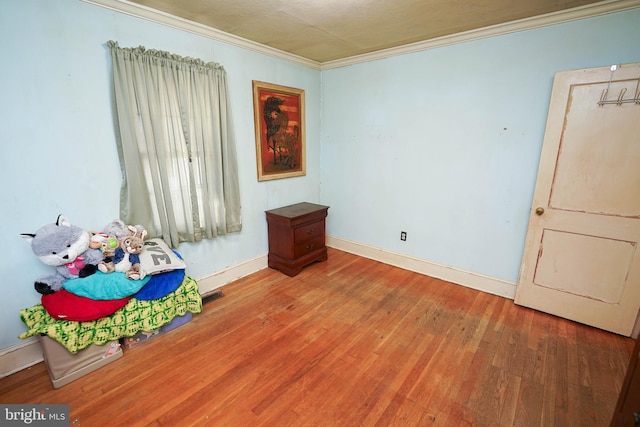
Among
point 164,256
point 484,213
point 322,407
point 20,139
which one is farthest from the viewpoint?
point 484,213

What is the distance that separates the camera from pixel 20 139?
5.49ft

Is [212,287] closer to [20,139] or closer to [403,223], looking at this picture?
[20,139]

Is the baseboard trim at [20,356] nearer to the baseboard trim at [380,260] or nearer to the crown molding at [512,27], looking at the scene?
the baseboard trim at [380,260]

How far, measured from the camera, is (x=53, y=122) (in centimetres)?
177

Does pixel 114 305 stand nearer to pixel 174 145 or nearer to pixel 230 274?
pixel 230 274

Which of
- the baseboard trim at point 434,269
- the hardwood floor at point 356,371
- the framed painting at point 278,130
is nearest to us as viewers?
the hardwood floor at point 356,371

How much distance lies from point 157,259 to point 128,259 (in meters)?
0.18

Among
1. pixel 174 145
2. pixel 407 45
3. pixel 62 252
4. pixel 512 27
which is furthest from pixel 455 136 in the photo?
pixel 62 252

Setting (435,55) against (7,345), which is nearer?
(7,345)

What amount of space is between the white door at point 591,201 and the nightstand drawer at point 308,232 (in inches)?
81.4

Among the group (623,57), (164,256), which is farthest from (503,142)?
(164,256)

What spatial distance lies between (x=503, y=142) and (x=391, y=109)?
3.84 ft

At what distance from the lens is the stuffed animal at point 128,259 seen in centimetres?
186

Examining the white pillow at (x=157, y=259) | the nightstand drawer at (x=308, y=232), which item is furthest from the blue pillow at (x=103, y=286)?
the nightstand drawer at (x=308, y=232)
